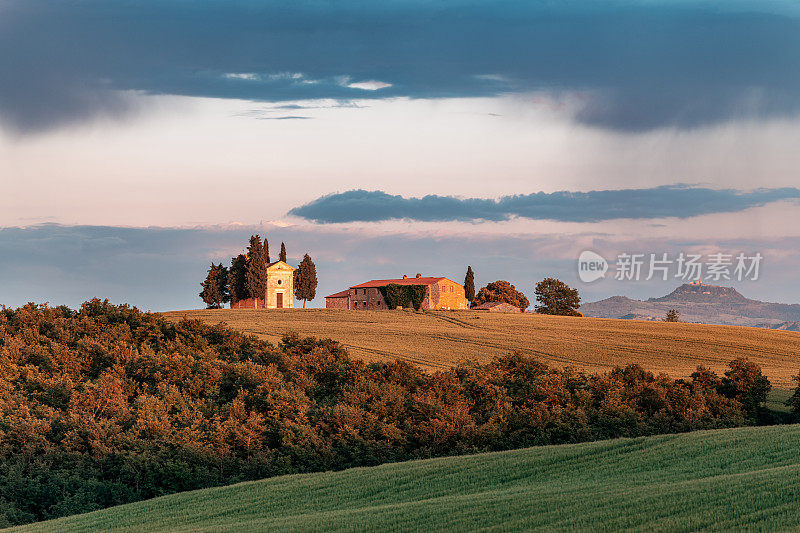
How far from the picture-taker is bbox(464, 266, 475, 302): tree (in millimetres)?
116062

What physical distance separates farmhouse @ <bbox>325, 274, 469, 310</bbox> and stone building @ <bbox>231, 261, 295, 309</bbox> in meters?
9.53

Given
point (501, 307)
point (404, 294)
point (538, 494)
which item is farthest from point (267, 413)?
point (501, 307)

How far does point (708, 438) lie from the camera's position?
25.6 meters

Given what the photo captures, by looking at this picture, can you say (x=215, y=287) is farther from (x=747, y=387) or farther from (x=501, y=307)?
(x=747, y=387)

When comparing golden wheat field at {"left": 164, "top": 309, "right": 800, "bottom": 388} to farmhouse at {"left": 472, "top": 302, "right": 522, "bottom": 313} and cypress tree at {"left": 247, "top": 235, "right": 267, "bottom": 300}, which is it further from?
farmhouse at {"left": 472, "top": 302, "right": 522, "bottom": 313}

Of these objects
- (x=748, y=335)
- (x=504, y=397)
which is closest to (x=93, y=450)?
(x=504, y=397)

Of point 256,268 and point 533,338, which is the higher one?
point 256,268

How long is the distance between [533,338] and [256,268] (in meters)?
48.4

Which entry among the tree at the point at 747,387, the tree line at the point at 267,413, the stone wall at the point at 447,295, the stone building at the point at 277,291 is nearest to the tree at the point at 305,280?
the stone building at the point at 277,291

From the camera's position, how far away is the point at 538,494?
17531 millimetres

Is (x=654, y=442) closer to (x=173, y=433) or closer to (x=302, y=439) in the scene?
(x=302, y=439)

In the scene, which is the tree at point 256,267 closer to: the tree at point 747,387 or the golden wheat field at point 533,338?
the golden wheat field at point 533,338

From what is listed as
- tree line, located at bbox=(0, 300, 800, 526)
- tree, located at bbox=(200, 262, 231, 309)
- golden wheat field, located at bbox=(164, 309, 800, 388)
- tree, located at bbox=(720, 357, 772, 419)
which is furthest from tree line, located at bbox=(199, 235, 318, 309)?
tree, located at bbox=(720, 357, 772, 419)

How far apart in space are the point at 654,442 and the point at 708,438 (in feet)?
5.64
